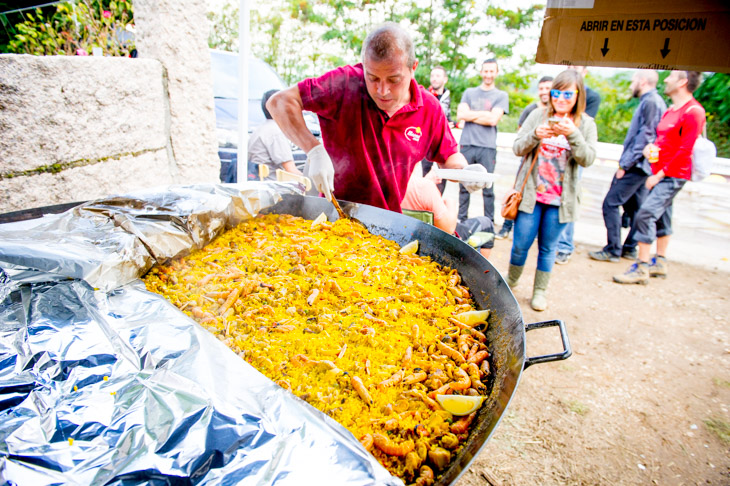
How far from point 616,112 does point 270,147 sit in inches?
459

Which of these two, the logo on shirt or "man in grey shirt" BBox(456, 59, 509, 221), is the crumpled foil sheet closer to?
the logo on shirt

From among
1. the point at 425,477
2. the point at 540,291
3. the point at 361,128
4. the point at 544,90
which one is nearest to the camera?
the point at 425,477

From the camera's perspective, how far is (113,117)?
2154 mm

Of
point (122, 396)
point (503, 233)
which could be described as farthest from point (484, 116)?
point (122, 396)

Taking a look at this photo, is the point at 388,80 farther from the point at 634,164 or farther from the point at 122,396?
the point at 634,164

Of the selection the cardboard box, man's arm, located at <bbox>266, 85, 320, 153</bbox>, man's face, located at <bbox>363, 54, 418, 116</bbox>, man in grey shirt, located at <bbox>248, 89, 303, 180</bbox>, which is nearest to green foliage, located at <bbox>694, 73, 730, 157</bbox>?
man in grey shirt, located at <bbox>248, 89, 303, 180</bbox>

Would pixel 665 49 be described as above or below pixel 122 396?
above

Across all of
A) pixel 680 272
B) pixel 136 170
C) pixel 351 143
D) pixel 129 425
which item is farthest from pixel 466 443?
pixel 680 272

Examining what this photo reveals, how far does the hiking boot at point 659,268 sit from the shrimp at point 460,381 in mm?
4703

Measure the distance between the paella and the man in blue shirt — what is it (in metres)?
4.12

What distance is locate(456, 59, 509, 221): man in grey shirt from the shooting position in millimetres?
5523

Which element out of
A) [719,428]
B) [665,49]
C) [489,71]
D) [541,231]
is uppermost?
[489,71]

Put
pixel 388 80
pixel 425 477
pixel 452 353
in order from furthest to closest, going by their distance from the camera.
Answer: pixel 388 80
pixel 452 353
pixel 425 477

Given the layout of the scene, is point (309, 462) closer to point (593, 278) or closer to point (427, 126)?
point (427, 126)
